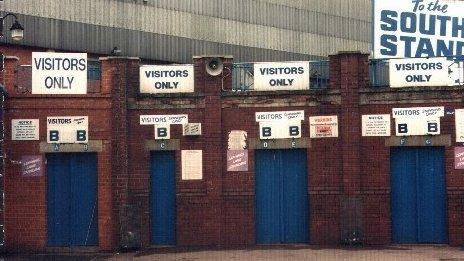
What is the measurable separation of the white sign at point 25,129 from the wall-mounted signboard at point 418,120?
10601 millimetres

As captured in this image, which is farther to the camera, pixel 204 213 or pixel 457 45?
pixel 457 45

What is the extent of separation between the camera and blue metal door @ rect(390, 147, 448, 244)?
791 inches

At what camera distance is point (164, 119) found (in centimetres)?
2064

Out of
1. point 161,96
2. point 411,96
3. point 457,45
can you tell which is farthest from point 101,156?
point 457,45

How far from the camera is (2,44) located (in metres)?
30.6

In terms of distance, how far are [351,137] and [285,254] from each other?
411 cm

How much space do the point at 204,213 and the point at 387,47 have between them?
9903 mm

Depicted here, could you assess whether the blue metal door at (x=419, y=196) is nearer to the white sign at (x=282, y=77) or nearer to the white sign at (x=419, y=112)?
the white sign at (x=419, y=112)

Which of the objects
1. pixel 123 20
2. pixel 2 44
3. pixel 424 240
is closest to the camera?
pixel 424 240

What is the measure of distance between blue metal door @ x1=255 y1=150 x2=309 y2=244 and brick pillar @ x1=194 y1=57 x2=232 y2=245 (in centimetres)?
116

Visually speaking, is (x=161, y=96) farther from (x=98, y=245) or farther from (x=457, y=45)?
(x=457, y=45)

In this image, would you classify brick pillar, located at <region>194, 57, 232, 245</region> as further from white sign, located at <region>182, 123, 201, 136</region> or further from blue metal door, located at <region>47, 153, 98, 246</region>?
blue metal door, located at <region>47, 153, 98, 246</region>

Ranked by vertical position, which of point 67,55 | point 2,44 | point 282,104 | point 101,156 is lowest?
point 101,156

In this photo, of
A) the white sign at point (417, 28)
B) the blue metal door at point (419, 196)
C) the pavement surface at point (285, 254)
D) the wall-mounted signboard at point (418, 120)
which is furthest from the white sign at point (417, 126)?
the white sign at point (417, 28)
